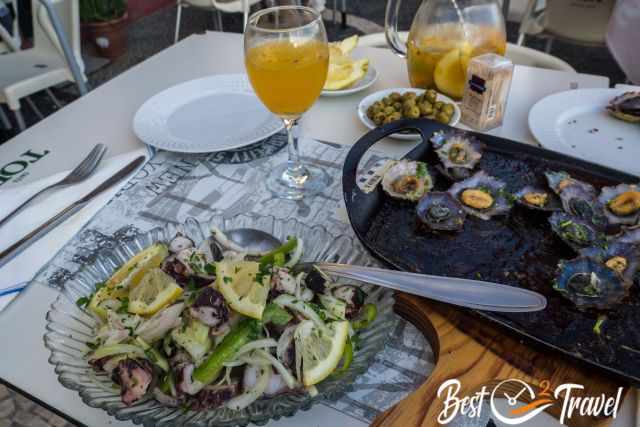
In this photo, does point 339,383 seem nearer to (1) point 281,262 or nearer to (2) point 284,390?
(2) point 284,390

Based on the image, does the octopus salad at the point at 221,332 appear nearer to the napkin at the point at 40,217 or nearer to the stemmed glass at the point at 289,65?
the napkin at the point at 40,217

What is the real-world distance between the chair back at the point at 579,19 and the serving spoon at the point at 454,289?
191 centimetres

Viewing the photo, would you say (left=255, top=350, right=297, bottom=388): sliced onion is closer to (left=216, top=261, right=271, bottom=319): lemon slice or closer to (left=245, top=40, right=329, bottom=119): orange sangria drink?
(left=216, top=261, right=271, bottom=319): lemon slice

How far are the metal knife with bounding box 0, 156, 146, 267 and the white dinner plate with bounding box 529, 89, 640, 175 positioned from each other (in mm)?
662

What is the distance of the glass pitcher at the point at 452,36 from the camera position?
948 mm

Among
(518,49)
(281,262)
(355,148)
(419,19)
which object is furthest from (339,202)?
(518,49)

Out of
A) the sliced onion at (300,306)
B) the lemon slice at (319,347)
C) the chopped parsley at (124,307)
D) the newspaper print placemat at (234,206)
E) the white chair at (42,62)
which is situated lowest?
the white chair at (42,62)

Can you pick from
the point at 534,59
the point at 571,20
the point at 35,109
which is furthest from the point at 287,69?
the point at 35,109

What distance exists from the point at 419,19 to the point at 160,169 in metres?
0.57

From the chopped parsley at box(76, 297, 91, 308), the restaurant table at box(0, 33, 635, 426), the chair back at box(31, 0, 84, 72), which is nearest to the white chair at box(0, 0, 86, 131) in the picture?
the chair back at box(31, 0, 84, 72)

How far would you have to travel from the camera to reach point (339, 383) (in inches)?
17.7

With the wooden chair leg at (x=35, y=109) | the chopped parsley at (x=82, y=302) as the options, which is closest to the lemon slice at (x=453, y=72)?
the chopped parsley at (x=82, y=302)

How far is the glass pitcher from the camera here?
3.11ft

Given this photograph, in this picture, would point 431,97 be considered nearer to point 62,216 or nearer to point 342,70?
point 342,70
